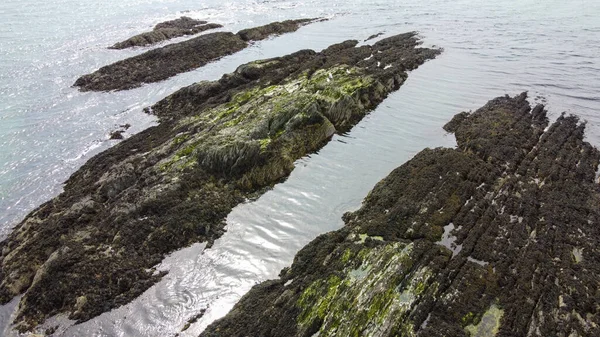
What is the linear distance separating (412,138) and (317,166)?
6410 mm

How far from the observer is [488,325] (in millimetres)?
12344

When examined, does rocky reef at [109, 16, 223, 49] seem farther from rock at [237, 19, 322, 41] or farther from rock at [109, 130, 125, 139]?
rock at [109, 130, 125, 139]

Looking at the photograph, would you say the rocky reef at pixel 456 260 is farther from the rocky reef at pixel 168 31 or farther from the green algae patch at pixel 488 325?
the rocky reef at pixel 168 31

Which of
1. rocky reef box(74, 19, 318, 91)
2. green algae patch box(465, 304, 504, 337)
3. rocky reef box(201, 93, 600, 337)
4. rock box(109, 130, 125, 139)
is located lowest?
green algae patch box(465, 304, 504, 337)

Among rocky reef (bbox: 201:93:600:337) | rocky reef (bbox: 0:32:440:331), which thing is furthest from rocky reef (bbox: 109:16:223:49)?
rocky reef (bbox: 201:93:600:337)

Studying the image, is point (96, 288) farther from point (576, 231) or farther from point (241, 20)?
point (241, 20)

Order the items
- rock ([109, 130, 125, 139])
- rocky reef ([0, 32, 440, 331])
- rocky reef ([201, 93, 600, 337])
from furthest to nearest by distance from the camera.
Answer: rock ([109, 130, 125, 139]) < rocky reef ([0, 32, 440, 331]) < rocky reef ([201, 93, 600, 337])

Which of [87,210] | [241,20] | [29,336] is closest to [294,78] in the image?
[87,210]

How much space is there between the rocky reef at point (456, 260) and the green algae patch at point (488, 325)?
0.03 metres

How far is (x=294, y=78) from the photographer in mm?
31609

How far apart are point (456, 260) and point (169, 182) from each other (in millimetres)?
14468

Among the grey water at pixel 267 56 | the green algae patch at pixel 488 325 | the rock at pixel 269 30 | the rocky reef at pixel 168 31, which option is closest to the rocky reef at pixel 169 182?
the grey water at pixel 267 56

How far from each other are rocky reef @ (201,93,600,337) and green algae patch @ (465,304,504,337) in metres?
0.03

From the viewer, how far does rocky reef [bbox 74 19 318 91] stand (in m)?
36.7
